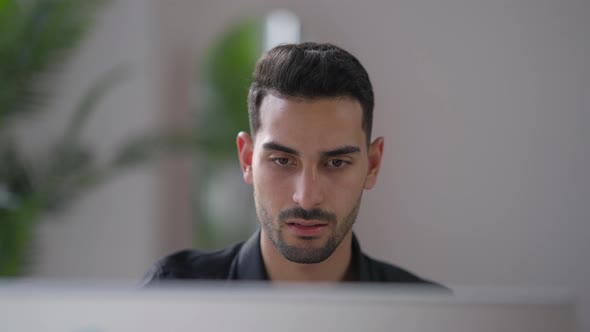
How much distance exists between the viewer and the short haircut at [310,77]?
111 centimetres

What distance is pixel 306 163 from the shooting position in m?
1.05

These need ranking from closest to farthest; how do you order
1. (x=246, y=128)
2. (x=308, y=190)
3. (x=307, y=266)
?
(x=308, y=190) → (x=307, y=266) → (x=246, y=128)

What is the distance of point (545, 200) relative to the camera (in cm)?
212

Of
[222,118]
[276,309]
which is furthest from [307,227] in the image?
[222,118]

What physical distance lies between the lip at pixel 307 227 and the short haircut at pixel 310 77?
19 cm

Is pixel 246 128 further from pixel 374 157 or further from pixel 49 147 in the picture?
pixel 374 157

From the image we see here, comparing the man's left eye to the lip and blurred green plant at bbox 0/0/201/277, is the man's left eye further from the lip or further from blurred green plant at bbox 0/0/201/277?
blurred green plant at bbox 0/0/201/277

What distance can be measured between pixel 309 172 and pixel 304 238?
0.12 metres

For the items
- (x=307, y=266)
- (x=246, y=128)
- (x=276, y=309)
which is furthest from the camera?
(x=246, y=128)

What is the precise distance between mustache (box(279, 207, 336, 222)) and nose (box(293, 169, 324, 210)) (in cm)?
1

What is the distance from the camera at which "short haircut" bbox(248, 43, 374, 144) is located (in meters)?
1.11

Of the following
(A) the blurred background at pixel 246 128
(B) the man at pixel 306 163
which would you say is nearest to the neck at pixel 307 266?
(B) the man at pixel 306 163

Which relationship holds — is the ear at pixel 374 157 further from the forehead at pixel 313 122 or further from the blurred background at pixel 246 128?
the blurred background at pixel 246 128

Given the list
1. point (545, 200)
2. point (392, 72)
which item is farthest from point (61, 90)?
point (545, 200)
